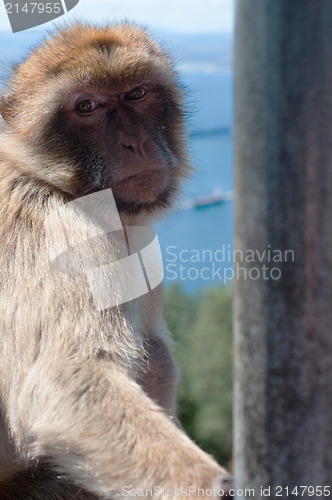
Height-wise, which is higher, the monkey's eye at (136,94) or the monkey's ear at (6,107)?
the monkey's ear at (6,107)

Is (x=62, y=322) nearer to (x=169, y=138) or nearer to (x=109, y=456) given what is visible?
(x=109, y=456)

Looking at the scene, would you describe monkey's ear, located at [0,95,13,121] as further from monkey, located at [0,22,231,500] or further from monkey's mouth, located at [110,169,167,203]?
monkey's mouth, located at [110,169,167,203]

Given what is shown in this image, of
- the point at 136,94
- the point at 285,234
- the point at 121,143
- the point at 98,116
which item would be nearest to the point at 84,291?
the point at 121,143

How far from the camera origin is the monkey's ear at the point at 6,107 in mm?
2846

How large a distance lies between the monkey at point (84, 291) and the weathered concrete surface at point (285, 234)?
2.61 feet

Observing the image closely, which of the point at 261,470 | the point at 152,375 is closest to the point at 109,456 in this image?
the point at 152,375

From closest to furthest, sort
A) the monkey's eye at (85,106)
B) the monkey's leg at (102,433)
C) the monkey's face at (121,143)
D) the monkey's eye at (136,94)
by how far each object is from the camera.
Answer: the monkey's leg at (102,433) → the monkey's face at (121,143) → the monkey's eye at (85,106) → the monkey's eye at (136,94)

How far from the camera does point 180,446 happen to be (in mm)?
2098

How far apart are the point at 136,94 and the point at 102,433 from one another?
151 cm

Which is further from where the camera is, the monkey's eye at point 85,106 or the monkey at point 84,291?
the monkey's eye at point 85,106

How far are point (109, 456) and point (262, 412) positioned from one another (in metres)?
1.12

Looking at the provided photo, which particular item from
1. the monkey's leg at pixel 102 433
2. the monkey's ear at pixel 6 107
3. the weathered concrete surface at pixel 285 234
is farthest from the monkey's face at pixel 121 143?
the weathered concrete surface at pixel 285 234

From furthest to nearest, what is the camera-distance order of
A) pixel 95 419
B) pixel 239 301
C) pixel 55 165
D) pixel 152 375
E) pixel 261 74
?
pixel 152 375 < pixel 55 165 < pixel 95 419 < pixel 239 301 < pixel 261 74

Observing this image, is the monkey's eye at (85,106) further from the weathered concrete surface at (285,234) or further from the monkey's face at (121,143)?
the weathered concrete surface at (285,234)
